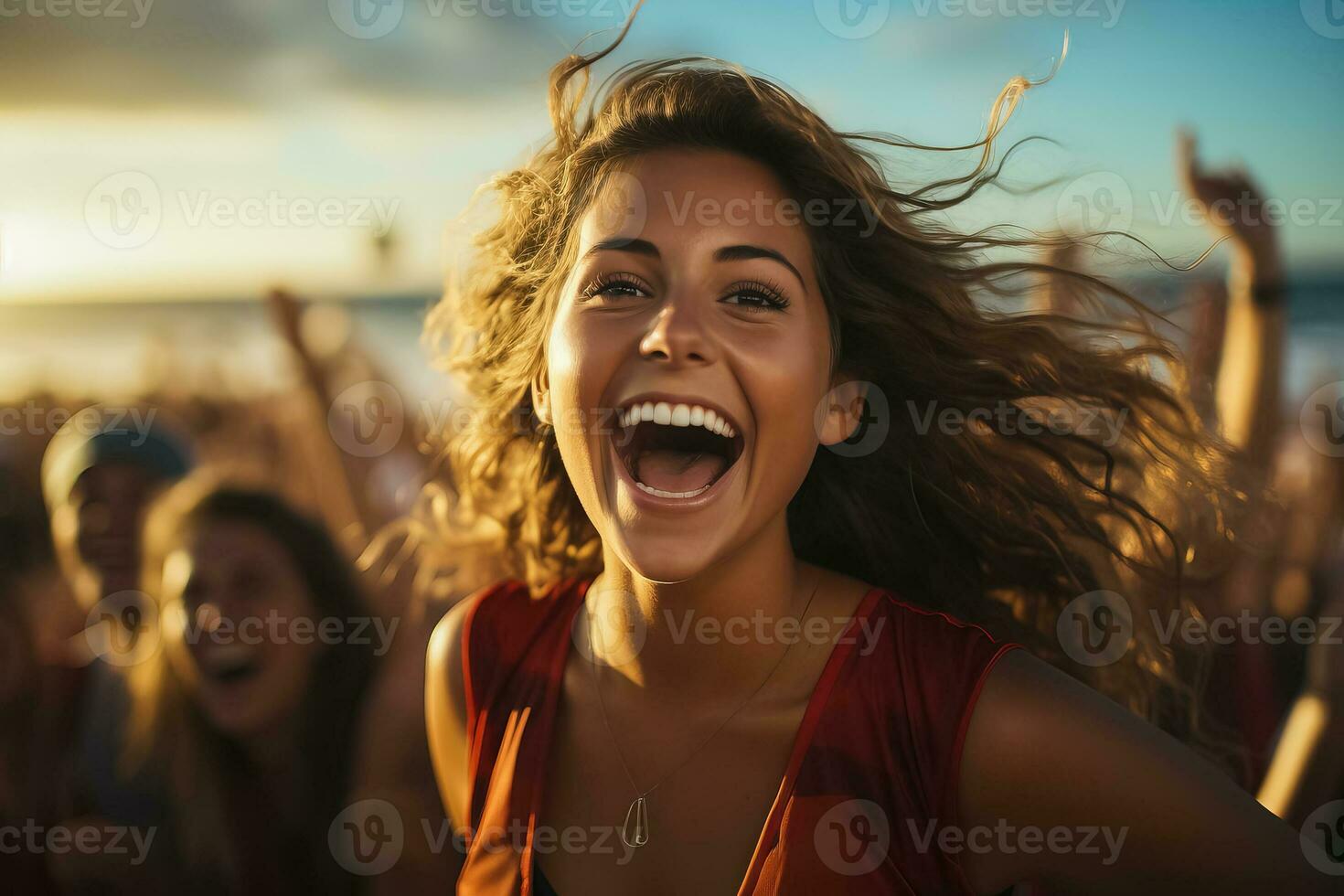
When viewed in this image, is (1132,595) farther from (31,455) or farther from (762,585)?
(31,455)

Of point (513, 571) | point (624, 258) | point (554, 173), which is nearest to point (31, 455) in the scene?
point (513, 571)

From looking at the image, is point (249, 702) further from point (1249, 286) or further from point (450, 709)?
point (1249, 286)

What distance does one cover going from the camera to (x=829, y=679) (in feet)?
5.69

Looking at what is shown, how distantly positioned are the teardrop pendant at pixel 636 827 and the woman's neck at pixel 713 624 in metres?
0.20

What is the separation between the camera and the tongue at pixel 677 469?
5.98ft

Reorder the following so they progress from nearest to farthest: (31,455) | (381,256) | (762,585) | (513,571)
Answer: (762,585) → (513,571) → (381,256) → (31,455)

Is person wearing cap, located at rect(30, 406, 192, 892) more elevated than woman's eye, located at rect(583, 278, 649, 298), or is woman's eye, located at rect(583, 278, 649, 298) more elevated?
woman's eye, located at rect(583, 278, 649, 298)

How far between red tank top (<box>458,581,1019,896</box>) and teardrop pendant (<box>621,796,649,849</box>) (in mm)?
172

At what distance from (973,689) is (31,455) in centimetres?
471

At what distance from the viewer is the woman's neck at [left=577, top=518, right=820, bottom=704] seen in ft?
6.07

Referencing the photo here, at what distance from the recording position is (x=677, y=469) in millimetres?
1926
